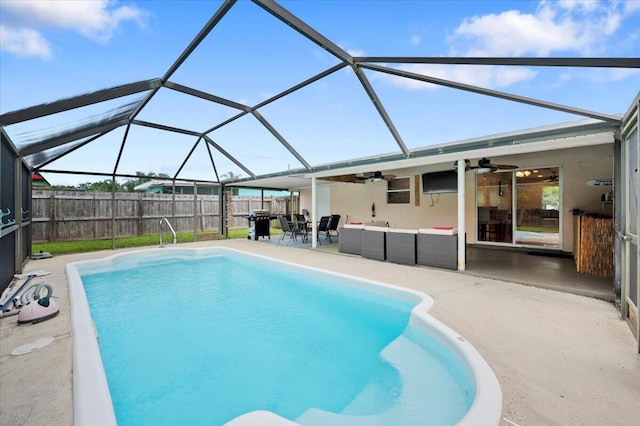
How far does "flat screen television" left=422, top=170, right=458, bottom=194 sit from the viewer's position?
8.59 meters

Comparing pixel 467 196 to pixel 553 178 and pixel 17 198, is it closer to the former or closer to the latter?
pixel 553 178

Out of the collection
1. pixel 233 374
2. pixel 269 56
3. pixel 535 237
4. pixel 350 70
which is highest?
pixel 269 56

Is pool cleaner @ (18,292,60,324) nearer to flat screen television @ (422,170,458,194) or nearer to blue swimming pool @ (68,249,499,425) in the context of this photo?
blue swimming pool @ (68,249,499,425)

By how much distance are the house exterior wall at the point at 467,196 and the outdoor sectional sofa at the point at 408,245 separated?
3068 mm

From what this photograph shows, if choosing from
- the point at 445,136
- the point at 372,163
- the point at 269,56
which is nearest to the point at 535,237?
the point at 445,136

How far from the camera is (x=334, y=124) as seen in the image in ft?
34.2

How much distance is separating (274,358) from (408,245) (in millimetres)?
4170

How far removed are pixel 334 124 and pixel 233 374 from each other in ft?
29.2

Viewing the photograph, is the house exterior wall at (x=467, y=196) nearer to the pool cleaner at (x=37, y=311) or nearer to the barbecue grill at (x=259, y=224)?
the barbecue grill at (x=259, y=224)

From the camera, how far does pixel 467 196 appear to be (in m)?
8.84

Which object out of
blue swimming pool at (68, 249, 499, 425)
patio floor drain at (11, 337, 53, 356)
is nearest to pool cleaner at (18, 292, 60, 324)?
Result: blue swimming pool at (68, 249, 499, 425)

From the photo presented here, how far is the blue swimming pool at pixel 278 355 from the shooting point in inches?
97.7

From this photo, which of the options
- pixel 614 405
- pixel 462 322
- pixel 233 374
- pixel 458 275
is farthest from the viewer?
pixel 458 275

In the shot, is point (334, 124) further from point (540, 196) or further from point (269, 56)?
point (540, 196)
